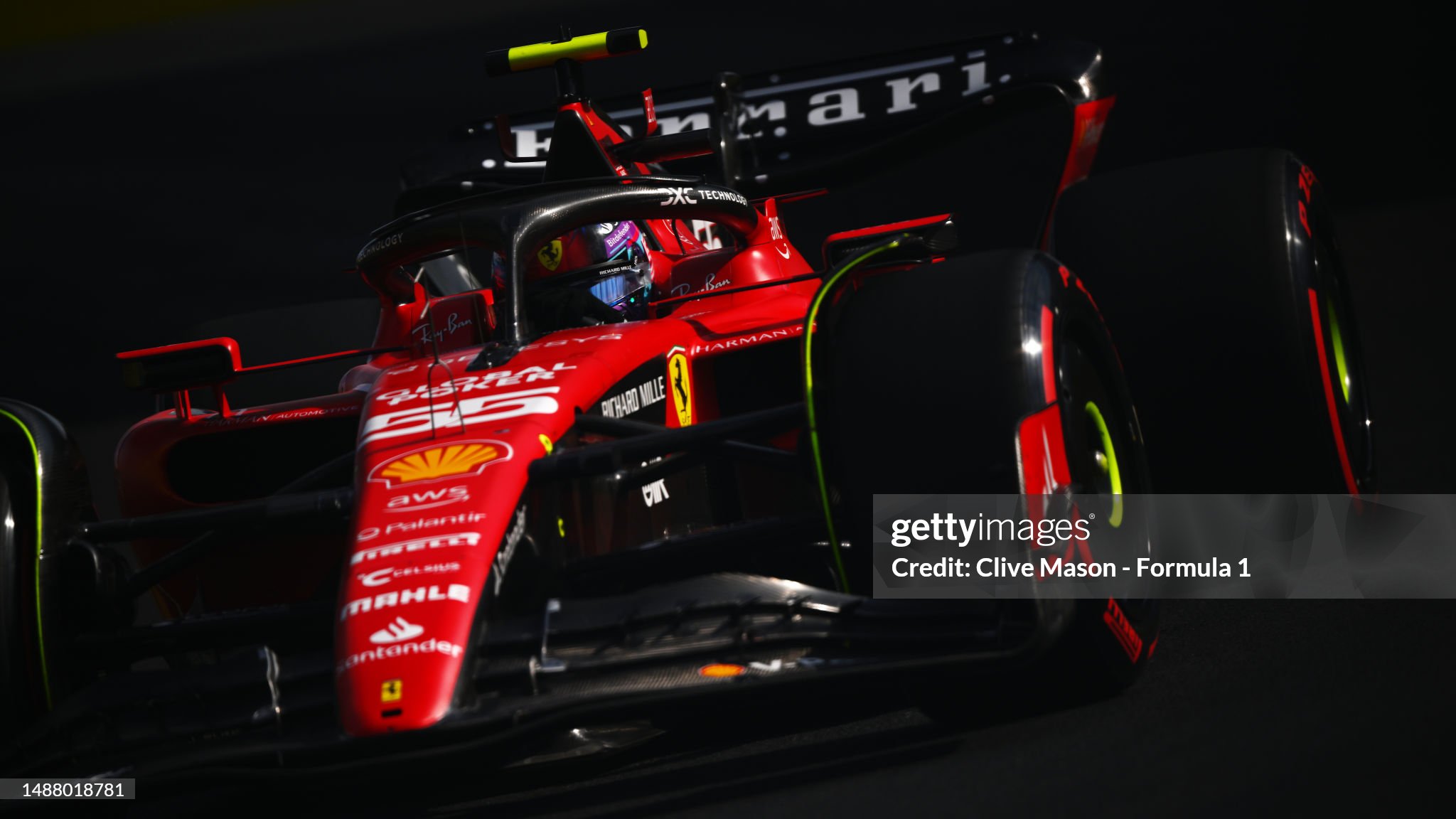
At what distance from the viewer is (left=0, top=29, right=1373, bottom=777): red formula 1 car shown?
2674 millimetres

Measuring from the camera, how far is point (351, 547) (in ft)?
9.59

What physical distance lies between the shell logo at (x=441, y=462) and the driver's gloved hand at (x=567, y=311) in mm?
972

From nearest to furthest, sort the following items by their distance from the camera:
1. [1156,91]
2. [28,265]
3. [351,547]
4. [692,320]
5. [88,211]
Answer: [351,547], [692,320], [1156,91], [28,265], [88,211]

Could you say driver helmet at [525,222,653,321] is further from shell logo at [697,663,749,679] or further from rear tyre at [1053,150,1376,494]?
shell logo at [697,663,749,679]

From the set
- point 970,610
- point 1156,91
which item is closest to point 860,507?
point 970,610

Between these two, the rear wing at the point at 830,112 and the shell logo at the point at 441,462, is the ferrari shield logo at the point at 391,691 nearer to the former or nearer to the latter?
the shell logo at the point at 441,462

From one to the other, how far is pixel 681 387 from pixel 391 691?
4.59ft

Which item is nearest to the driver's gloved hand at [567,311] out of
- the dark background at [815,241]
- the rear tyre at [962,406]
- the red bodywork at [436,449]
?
the red bodywork at [436,449]

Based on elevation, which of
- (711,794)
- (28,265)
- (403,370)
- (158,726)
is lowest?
(711,794)

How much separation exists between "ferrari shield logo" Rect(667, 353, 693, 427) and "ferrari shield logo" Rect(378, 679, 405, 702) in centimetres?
130

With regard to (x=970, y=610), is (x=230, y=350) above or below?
above

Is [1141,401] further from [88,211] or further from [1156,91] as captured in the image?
[88,211]

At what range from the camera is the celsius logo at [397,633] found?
267 cm

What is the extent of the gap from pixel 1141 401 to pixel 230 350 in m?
2.21
